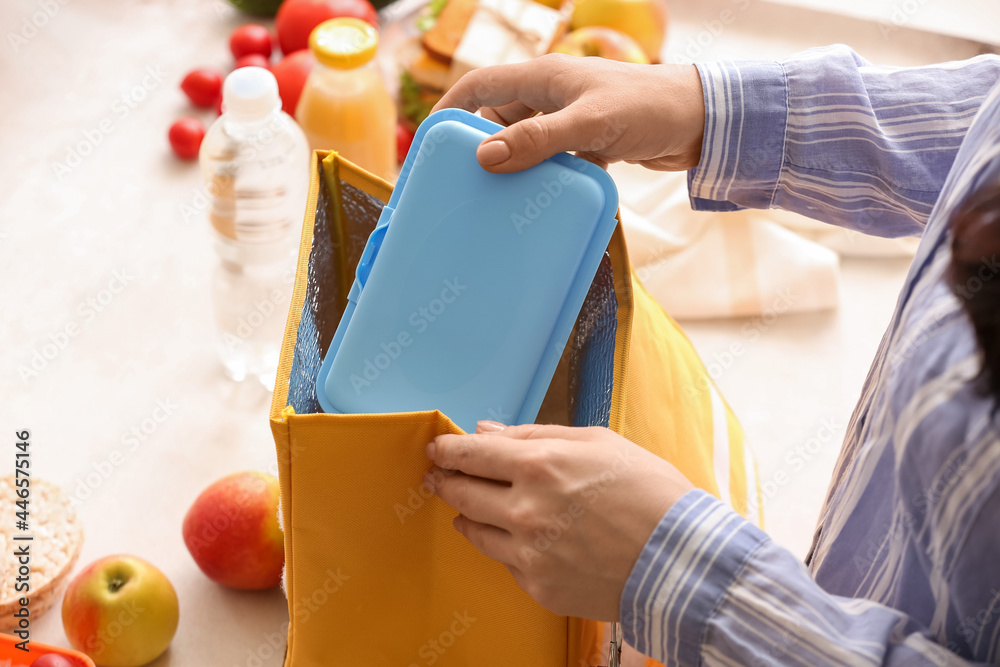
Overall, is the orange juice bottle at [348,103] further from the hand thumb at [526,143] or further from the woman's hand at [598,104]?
the hand thumb at [526,143]

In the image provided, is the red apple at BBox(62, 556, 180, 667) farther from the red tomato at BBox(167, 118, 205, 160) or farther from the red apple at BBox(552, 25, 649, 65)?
the red apple at BBox(552, 25, 649, 65)

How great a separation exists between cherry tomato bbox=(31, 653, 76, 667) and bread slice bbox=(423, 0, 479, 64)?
892 millimetres

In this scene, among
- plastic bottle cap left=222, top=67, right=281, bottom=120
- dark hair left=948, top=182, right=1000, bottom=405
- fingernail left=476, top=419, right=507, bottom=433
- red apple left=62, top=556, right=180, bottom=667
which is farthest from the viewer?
plastic bottle cap left=222, top=67, right=281, bottom=120

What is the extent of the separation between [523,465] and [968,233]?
0.22m

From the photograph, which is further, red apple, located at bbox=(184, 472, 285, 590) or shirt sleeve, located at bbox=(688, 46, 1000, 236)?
red apple, located at bbox=(184, 472, 285, 590)

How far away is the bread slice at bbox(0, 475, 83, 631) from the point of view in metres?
0.71

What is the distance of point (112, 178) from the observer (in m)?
1.13

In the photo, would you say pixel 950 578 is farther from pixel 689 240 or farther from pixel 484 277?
pixel 689 240

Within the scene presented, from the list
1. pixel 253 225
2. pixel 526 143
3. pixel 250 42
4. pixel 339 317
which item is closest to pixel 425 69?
pixel 250 42

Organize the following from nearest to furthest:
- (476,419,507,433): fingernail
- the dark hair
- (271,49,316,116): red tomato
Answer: the dark hair, (476,419,507,433): fingernail, (271,49,316,116): red tomato

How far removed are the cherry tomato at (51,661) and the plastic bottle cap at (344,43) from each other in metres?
0.67

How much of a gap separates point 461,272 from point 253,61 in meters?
0.88

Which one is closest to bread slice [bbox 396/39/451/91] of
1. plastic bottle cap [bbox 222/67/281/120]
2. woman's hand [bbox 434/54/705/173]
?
plastic bottle cap [bbox 222/67/281/120]

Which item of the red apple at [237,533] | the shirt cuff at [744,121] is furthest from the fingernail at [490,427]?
the red apple at [237,533]
